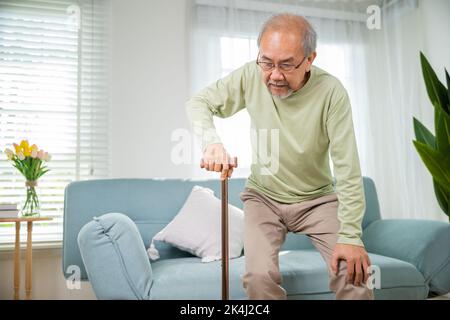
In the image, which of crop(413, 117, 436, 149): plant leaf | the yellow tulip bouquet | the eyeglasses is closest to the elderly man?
the eyeglasses

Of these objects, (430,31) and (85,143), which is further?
(430,31)

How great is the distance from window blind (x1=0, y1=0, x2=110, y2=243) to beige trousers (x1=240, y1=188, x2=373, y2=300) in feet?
5.77

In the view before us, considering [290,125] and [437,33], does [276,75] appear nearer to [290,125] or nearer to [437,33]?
[290,125]

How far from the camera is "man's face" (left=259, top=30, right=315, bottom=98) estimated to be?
4.13 feet

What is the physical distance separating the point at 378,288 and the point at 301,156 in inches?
33.6

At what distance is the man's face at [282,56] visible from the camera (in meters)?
1.26

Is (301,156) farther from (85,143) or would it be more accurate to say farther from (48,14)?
(48,14)

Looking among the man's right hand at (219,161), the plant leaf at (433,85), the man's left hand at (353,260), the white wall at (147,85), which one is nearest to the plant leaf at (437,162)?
the plant leaf at (433,85)

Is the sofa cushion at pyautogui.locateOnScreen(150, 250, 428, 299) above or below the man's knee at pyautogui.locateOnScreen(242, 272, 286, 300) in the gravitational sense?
below

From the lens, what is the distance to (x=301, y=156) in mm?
1427

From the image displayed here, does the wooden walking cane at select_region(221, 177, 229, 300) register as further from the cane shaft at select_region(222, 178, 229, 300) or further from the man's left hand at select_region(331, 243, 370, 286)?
the man's left hand at select_region(331, 243, 370, 286)

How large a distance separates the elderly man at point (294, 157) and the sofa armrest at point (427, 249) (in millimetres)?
881

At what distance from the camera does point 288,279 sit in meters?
1.86
